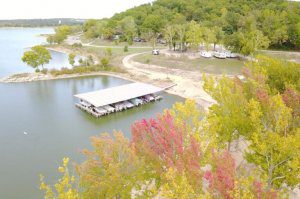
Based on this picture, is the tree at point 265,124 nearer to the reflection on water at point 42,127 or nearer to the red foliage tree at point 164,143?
the red foliage tree at point 164,143

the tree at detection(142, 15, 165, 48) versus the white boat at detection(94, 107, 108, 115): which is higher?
the tree at detection(142, 15, 165, 48)

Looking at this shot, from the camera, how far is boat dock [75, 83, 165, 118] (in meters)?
24.4

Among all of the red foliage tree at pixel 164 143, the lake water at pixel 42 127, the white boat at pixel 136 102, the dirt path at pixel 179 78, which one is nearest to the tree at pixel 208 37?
the dirt path at pixel 179 78

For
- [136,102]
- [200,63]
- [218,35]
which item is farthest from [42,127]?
[218,35]

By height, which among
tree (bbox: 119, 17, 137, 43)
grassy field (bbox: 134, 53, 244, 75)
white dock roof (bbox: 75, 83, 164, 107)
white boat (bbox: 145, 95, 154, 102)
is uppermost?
tree (bbox: 119, 17, 137, 43)

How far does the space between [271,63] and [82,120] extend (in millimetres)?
14323

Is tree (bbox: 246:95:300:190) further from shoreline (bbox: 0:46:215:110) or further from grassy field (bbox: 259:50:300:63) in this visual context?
grassy field (bbox: 259:50:300:63)

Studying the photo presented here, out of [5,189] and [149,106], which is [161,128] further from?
[149,106]

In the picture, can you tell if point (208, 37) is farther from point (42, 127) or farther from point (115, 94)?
point (42, 127)

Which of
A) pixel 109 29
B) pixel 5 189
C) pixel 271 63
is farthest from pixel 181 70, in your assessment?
pixel 109 29

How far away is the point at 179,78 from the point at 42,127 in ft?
56.8

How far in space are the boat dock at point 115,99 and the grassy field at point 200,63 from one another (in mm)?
11368

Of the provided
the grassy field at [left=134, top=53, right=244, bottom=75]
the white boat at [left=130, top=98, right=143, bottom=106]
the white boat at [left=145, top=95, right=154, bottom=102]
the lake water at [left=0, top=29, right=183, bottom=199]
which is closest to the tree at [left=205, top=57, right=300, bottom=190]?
the lake water at [left=0, top=29, right=183, bottom=199]

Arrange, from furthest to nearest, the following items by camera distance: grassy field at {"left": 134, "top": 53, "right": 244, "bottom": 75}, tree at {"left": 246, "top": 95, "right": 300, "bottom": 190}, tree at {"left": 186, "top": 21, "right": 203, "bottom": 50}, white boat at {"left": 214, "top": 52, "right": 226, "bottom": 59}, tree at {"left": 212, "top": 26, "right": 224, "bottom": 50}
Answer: tree at {"left": 212, "top": 26, "right": 224, "bottom": 50}
tree at {"left": 186, "top": 21, "right": 203, "bottom": 50}
white boat at {"left": 214, "top": 52, "right": 226, "bottom": 59}
grassy field at {"left": 134, "top": 53, "right": 244, "bottom": 75}
tree at {"left": 246, "top": 95, "right": 300, "bottom": 190}
